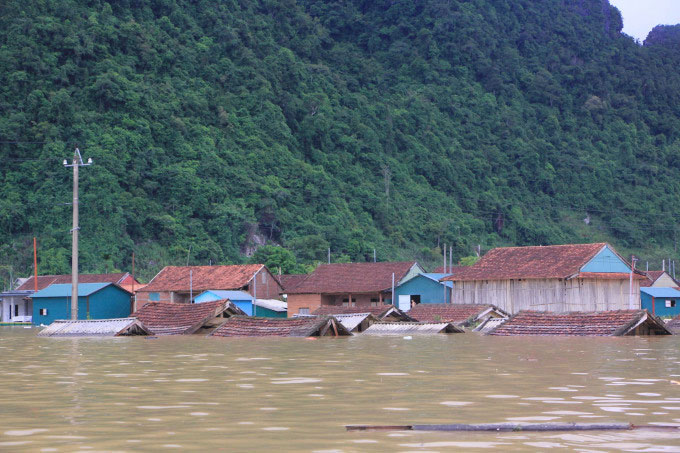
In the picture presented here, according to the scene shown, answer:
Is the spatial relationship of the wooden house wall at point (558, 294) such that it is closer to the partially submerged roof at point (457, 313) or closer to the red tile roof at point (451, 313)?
the partially submerged roof at point (457, 313)

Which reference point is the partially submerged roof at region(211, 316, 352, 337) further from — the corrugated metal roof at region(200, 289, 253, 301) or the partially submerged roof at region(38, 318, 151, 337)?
the corrugated metal roof at region(200, 289, 253, 301)

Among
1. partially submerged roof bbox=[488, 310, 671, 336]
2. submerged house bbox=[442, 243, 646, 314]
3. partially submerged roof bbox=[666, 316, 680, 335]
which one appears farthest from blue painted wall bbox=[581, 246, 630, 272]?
partially submerged roof bbox=[488, 310, 671, 336]

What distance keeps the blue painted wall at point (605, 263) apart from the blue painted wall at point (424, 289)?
10354 millimetres

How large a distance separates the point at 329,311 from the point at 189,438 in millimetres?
35318

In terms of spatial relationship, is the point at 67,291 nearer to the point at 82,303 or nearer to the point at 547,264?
the point at 82,303

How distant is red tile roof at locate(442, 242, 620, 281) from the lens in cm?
4334

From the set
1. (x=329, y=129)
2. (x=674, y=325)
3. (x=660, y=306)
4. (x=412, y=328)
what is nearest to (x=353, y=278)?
(x=660, y=306)

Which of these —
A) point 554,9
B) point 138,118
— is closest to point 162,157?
point 138,118

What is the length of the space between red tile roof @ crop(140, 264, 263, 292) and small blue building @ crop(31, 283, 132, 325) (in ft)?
7.47

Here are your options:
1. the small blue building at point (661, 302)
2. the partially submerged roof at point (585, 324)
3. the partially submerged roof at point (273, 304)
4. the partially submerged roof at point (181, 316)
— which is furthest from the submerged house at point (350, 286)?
the partially submerged roof at point (585, 324)

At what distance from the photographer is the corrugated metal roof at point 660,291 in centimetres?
5766

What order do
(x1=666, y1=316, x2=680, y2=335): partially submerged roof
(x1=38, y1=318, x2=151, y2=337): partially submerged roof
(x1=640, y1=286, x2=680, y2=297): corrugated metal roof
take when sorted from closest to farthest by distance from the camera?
1. (x1=38, y1=318, x2=151, y2=337): partially submerged roof
2. (x1=666, y1=316, x2=680, y2=335): partially submerged roof
3. (x1=640, y1=286, x2=680, y2=297): corrugated metal roof

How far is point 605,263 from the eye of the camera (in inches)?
1719

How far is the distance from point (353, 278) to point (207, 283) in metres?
9.11
